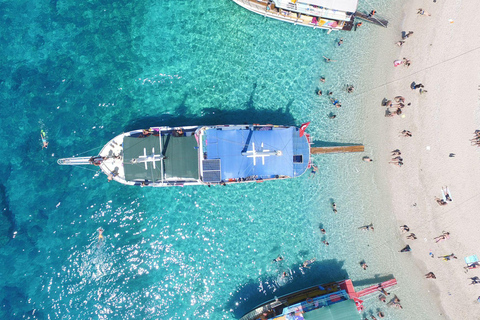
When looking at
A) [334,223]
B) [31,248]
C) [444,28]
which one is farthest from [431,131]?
[31,248]

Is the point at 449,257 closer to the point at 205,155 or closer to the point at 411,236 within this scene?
the point at 411,236

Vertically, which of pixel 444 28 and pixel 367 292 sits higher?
pixel 444 28

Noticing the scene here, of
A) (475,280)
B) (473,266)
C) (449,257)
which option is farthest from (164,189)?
(475,280)

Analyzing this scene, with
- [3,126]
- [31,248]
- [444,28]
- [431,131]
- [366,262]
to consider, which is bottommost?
[366,262]

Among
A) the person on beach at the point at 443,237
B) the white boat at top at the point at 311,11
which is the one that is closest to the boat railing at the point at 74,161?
the white boat at top at the point at 311,11

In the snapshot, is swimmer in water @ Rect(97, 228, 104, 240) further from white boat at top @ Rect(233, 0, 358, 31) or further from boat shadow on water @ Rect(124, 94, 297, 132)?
white boat at top @ Rect(233, 0, 358, 31)

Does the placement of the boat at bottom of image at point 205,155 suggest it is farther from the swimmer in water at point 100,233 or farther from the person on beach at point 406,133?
the person on beach at point 406,133

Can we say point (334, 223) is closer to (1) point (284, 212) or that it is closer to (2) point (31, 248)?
(1) point (284, 212)
